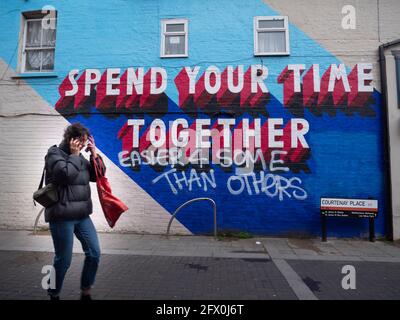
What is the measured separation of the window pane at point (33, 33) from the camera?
8883 mm

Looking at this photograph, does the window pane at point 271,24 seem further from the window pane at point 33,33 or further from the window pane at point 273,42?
the window pane at point 33,33

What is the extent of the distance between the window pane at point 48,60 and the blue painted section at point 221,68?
0.35 m

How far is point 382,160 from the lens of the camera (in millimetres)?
7562

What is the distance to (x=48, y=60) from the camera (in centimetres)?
878

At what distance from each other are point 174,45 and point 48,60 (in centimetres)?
368

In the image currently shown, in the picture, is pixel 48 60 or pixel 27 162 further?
pixel 48 60

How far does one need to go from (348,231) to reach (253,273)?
383 cm

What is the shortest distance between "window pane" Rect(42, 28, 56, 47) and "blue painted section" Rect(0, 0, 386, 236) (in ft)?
1.15

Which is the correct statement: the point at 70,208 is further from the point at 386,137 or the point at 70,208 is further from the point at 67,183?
the point at 386,137

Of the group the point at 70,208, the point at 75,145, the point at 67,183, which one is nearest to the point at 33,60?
the point at 75,145

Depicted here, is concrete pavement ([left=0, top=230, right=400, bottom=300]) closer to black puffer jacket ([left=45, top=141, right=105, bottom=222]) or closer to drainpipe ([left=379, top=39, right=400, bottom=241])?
drainpipe ([left=379, top=39, right=400, bottom=241])

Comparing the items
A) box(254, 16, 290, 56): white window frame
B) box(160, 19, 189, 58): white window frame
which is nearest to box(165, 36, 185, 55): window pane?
box(160, 19, 189, 58): white window frame
